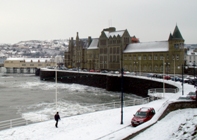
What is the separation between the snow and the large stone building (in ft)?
112

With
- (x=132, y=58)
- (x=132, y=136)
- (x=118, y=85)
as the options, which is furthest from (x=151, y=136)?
(x=132, y=58)

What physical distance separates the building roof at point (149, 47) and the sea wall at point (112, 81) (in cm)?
1631

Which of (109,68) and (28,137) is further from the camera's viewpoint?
(109,68)

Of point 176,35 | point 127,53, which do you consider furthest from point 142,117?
point 127,53

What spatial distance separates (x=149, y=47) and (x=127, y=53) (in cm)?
947

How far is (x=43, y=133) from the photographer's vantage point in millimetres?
21094

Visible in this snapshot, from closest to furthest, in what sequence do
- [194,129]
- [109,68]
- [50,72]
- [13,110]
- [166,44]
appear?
[194,129]
[13,110]
[166,44]
[109,68]
[50,72]

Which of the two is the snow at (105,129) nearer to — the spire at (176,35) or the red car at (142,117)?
the red car at (142,117)

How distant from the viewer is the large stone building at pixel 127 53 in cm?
7512

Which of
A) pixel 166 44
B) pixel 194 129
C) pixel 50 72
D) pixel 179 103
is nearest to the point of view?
pixel 194 129

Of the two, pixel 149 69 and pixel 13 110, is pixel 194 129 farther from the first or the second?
pixel 149 69

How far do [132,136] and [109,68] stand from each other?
82.6m

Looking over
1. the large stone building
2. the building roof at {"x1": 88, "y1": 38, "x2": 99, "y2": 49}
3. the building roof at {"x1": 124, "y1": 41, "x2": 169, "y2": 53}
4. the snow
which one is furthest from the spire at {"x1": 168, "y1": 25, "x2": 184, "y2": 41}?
the snow

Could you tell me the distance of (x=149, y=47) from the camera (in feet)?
277
